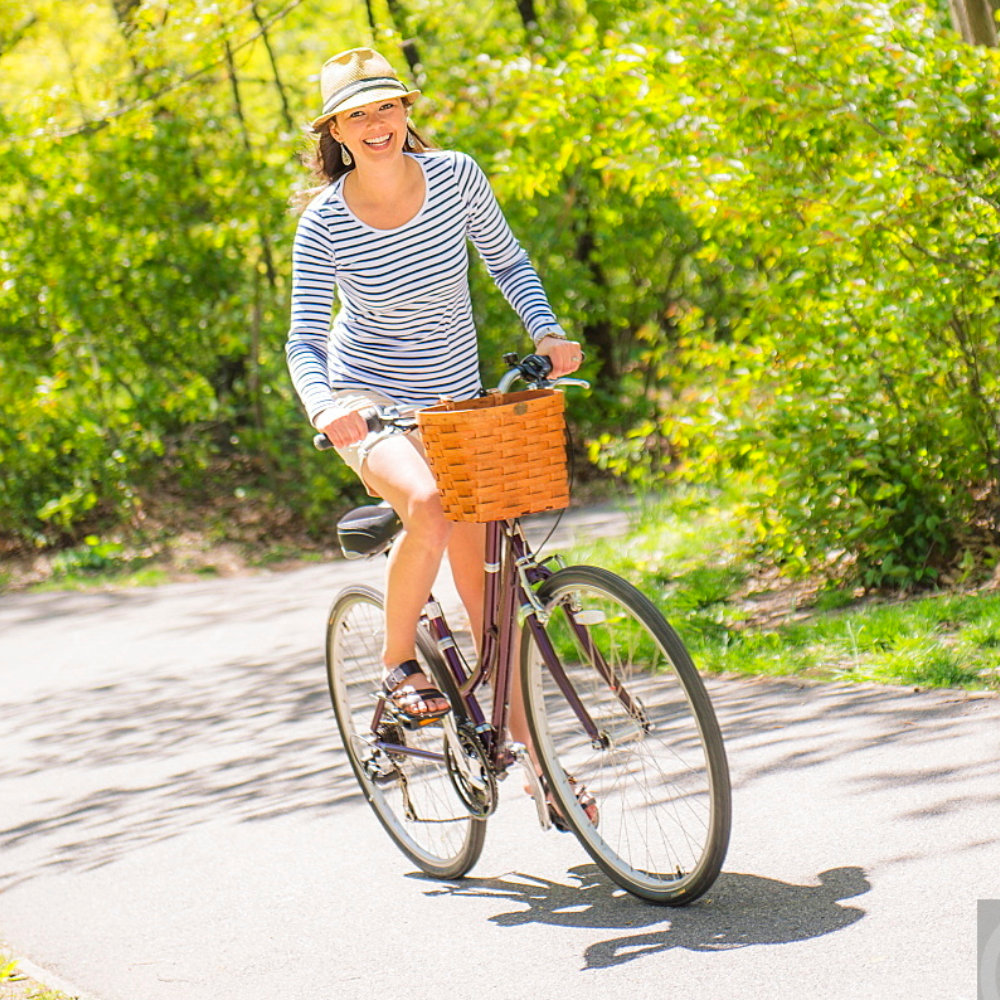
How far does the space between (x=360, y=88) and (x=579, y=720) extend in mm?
1763

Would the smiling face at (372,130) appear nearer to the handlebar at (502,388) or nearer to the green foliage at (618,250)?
the handlebar at (502,388)

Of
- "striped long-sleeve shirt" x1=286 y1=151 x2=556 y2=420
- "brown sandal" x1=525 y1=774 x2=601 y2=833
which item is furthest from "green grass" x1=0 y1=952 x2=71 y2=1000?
"striped long-sleeve shirt" x1=286 y1=151 x2=556 y2=420

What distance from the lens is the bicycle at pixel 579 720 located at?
3.51 metres

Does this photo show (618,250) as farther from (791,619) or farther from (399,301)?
(399,301)

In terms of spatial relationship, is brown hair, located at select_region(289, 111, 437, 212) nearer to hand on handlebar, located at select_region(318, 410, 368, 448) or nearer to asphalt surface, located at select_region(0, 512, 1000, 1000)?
hand on handlebar, located at select_region(318, 410, 368, 448)

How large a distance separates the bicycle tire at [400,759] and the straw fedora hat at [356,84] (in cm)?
139

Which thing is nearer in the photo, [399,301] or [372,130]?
[372,130]

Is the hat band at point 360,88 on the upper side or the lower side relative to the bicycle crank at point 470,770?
upper

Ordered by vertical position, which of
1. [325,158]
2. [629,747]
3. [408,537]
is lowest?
[629,747]

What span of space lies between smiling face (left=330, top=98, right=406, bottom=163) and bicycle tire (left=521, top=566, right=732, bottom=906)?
1.24 metres

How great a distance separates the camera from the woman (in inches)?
153

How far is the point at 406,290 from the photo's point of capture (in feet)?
13.4

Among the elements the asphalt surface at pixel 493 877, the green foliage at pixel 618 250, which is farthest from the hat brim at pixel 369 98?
the green foliage at pixel 618 250

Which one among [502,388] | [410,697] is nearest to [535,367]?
[502,388]
